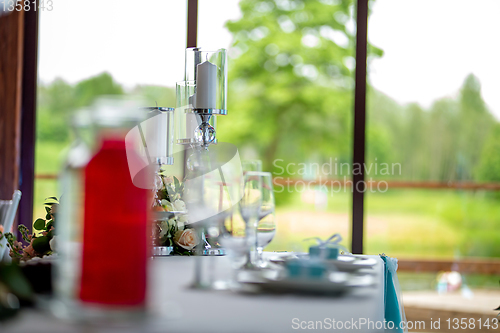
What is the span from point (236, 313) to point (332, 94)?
7.25 m

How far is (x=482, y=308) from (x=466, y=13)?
3.15 metres

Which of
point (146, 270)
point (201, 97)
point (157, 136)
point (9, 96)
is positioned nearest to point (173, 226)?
point (157, 136)

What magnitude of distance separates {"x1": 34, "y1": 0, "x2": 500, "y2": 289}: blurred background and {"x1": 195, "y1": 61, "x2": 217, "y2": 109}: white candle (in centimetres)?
178

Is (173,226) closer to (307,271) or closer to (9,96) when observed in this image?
(307,271)

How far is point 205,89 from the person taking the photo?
131 centimetres

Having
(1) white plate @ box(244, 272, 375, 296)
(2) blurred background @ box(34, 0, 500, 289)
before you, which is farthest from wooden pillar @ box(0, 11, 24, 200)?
(1) white plate @ box(244, 272, 375, 296)

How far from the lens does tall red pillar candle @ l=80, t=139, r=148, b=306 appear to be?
0.54m

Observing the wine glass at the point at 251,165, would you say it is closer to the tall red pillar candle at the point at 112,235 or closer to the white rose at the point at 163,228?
the white rose at the point at 163,228

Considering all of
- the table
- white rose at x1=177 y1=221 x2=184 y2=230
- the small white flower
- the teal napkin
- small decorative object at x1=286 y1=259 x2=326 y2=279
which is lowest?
the teal napkin

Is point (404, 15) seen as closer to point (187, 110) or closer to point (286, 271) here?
point (187, 110)

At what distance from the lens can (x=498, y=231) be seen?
16.8 ft

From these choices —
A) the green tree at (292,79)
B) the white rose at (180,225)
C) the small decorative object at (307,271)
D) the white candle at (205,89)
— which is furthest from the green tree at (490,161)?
the small decorative object at (307,271)

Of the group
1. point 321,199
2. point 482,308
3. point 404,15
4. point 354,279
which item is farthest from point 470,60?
point 354,279

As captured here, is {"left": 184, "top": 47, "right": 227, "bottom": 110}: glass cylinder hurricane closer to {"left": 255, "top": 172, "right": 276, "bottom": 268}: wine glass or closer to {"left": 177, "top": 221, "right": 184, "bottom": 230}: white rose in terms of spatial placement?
{"left": 177, "top": 221, "right": 184, "bottom": 230}: white rose
